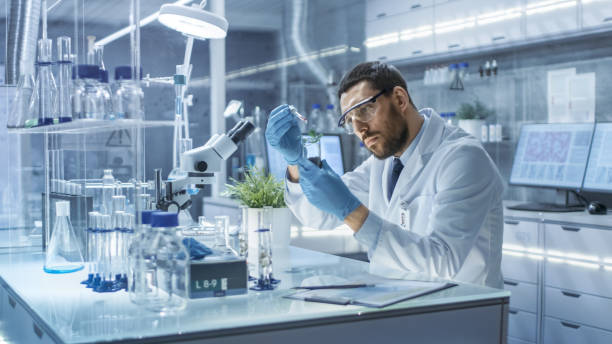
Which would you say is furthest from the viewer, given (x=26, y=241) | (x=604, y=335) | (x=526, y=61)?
(x=526, y=61)

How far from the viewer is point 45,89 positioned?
Answer: 1.89 meters

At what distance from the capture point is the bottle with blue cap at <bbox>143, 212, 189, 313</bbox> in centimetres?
131

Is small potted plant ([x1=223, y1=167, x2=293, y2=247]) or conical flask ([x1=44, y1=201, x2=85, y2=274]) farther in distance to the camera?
small potted plant ([x1=223, y1=167, x2=293, y2=247])

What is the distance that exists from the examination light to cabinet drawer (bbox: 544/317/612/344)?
2.45m

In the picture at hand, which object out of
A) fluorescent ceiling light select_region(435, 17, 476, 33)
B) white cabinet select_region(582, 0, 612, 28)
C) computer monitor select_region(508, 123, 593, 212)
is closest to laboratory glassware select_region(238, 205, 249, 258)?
computer monitor select_region(508, 123, 593, 212)

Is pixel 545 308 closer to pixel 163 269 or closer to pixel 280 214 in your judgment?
pixel 280 214

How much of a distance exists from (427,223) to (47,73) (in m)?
1.28

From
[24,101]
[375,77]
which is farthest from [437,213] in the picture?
[24,101]

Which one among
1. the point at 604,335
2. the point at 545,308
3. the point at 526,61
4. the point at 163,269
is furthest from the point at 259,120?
the point at 163,269

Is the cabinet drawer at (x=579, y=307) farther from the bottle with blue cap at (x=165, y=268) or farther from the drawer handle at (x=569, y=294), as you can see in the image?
the bottle with blue cap at (x=165, y=268)

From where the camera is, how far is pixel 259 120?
5105 millimetres

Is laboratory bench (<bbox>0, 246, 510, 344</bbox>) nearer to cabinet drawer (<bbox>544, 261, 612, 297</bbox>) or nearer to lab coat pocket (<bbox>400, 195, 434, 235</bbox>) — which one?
lab coat pocket (<bbox>400, 195, 434, 235</bbox>)

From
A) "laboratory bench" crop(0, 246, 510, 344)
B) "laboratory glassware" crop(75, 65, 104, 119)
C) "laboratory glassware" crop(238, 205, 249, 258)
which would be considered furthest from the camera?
"laboratory glassware" crop(238, 205, 249, 258)

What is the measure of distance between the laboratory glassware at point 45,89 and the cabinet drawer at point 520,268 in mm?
2725
